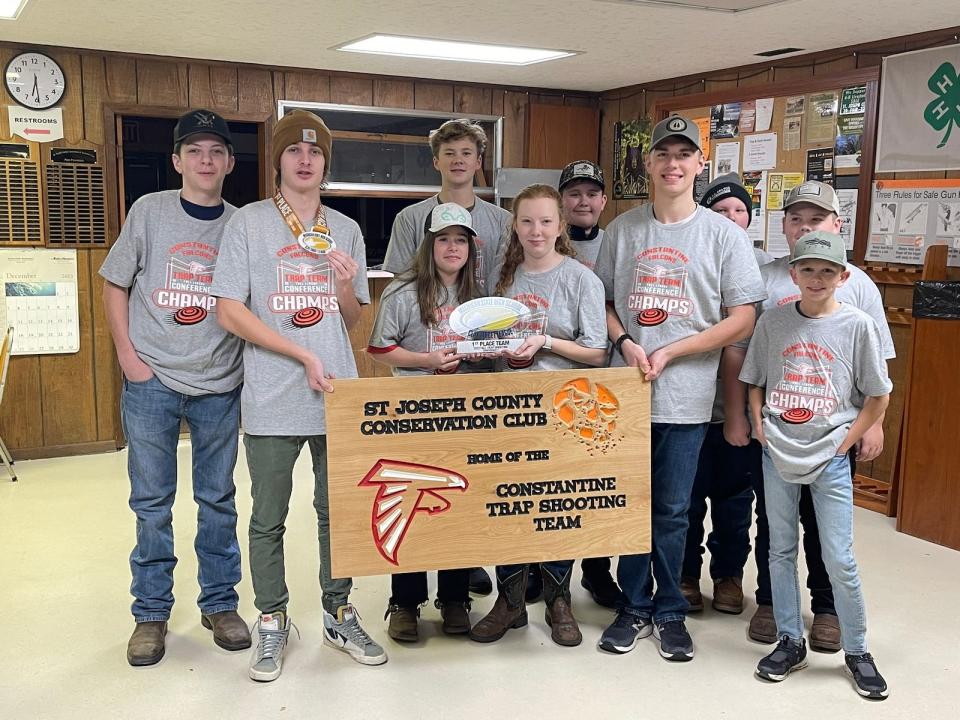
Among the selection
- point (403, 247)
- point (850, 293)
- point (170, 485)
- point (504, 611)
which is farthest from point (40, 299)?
point (850, 293)

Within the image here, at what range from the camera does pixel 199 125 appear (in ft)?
9.20

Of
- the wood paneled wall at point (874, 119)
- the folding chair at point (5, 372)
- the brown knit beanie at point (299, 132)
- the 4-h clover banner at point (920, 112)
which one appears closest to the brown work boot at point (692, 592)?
the wood paneled wall at point (874, 119)

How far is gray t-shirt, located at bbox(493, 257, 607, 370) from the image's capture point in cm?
290

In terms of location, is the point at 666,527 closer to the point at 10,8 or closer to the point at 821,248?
the point at 821,248

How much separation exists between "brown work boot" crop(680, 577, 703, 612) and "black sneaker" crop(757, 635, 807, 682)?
0.46m

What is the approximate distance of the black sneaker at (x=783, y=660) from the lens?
2848 millimetres

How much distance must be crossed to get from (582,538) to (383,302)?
0.97m

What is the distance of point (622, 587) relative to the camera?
311cm

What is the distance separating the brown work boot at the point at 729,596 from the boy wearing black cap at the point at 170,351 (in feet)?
5.52

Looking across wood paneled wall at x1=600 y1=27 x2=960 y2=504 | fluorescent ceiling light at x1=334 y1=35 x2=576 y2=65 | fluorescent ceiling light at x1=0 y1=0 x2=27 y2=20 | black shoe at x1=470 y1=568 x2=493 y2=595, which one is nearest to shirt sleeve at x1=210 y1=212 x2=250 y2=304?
black shoe at x1=470 y1=568 x2=493 y2=595

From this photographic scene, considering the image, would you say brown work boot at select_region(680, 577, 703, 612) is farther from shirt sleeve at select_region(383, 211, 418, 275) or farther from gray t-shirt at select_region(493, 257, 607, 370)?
shirt sleeve at select_region(383, 211, 418, 275)

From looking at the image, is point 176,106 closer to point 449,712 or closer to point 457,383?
point 457,383

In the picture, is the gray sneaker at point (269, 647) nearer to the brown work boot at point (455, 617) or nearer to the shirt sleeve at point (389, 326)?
the brown work boot at point (455, 617)

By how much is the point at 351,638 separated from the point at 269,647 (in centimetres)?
26
